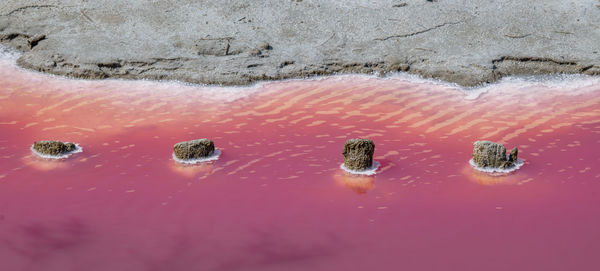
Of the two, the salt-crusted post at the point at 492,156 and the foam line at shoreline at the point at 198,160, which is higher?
the salt-crusted post at the point at 492,156

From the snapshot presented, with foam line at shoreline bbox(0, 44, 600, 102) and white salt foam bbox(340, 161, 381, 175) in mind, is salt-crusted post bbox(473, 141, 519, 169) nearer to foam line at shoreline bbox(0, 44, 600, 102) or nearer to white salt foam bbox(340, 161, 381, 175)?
white salt foam bbox(340, 161, 381, 175)

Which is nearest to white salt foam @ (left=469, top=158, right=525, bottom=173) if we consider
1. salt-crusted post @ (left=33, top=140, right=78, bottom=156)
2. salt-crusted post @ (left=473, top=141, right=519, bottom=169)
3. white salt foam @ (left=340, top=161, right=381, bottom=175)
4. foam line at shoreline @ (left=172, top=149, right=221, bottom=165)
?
salt-crusted post @ (left=473, top=141, right=519, bottom=169)

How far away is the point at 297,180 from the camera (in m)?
4.06

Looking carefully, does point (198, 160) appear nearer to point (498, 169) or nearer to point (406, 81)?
point (498, 169)

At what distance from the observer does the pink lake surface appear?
3256 millimetres

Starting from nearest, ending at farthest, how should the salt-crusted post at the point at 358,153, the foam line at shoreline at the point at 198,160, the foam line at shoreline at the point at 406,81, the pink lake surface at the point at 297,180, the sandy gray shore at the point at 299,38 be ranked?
1. the pink lake surface at the point at 297,180
2. the salt-crusted post at the point at 358,153
3. the foam line at shoreline at the point at 198,160
4. the foam line at shoreline at the point at 406,81
5. the sandy gray shore at the point at 299,38

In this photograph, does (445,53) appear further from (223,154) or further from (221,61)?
(223,154)

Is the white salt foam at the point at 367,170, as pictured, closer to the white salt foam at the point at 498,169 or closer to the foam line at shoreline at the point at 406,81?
the white salt foam at the point at 498,169

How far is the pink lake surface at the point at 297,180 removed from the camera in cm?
326

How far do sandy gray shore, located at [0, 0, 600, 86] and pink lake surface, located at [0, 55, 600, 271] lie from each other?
281mm

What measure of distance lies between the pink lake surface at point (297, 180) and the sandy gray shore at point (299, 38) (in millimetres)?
281

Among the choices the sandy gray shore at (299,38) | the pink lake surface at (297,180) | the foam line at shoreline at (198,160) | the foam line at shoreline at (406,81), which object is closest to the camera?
the pink lake surface at (297,180)

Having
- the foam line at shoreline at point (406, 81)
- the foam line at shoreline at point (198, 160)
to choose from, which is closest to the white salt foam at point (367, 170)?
the foam line at shoreline at point (198, 160)

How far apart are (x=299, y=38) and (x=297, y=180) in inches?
112
